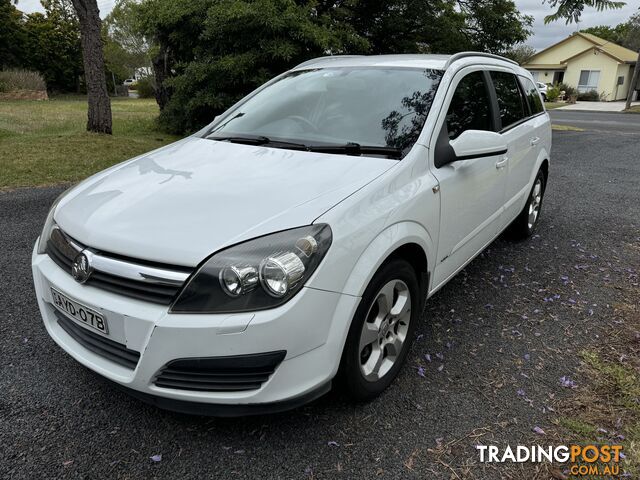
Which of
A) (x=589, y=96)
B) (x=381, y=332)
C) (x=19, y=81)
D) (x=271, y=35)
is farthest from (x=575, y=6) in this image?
(x=589, y=96)

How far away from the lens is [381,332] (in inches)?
91.6

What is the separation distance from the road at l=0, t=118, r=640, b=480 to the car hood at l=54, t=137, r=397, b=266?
0.85 metres

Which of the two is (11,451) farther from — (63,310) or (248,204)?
(248,204)

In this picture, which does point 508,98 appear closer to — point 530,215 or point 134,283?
point 530,215

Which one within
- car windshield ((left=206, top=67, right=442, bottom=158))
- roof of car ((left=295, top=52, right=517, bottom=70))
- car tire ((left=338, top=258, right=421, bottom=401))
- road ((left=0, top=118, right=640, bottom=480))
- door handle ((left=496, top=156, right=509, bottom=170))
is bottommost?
road ((left=0, top=118, right=640, bottom=480))

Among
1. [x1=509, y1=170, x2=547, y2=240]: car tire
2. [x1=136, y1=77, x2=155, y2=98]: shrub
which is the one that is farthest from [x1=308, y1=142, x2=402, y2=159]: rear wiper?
[x1=136, y1=77, x2=155, y2=98]: shrub

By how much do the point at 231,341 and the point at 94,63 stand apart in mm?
9094

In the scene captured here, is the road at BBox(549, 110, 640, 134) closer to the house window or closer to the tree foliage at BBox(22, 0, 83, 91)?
the house window

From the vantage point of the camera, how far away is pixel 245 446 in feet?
6.84

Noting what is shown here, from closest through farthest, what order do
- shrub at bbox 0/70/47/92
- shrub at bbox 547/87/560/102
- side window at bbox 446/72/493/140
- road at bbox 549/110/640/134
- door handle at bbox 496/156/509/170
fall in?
side window at bbox 446/72/493/140, door handle at bbox 496/156/509/170, road at bbox 549/110/640/134, shrub at bbox 0/70/47/92, shrub at bbox 547/87/560/102

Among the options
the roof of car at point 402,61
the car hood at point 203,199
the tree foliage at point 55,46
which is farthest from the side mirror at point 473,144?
the tree foliage at point 55,46

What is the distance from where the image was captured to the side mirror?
2.59 m

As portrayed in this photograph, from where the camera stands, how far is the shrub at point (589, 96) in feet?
139

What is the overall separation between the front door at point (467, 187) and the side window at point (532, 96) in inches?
48.4
